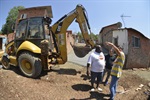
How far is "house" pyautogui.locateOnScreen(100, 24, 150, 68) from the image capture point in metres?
12.9

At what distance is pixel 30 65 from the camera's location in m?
7.09

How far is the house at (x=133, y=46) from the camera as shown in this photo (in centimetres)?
1291

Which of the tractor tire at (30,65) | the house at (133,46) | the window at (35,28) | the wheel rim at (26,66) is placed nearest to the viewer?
the tractor tire at (30,65)

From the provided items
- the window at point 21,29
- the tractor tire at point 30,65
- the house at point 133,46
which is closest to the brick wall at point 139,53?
the house at point 133,46

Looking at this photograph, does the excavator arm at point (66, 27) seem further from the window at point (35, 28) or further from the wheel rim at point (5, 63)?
the wheel rim at point (5, 63)

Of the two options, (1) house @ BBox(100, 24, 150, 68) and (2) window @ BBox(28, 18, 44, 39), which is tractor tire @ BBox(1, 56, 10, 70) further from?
(1) house @ BBox(100, 24, 150, 68)

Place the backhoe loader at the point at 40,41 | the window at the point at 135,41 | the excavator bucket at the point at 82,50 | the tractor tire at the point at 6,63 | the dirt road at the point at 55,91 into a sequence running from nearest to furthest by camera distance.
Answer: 1. the dirt road at the point at 55,91
2. the backhoe loader at the point at 40,41
3. the excavator bucket at the point at 82,50
4. the tractor tire at the point at 6,63
5. the window at the point at 135,41

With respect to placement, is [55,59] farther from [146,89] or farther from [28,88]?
[146,89]

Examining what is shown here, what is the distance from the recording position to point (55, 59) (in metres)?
7.82

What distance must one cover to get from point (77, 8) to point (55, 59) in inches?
110

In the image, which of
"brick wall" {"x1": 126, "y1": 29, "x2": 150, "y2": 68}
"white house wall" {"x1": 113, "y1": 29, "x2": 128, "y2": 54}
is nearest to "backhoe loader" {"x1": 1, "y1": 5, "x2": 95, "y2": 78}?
"white house wall" {"x1": 113, "y1": 29, "x2": 128, "y2": 54}

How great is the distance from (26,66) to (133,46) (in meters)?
9.63

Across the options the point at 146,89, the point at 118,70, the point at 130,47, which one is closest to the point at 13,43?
the point at 118,70

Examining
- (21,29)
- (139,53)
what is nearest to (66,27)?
(21,29)
